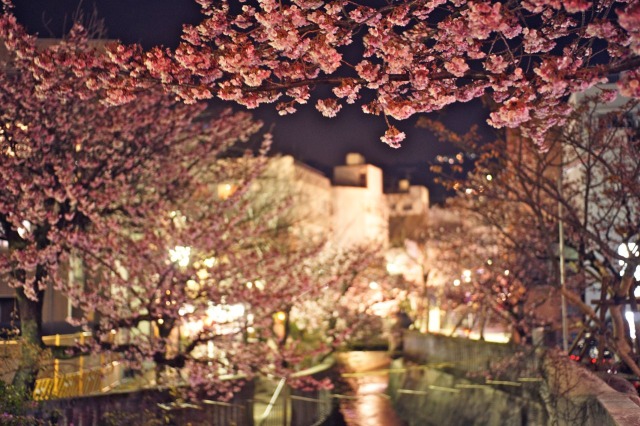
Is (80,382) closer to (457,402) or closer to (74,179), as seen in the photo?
(74,179)

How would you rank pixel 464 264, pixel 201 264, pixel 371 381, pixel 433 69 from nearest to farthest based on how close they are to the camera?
1. pixel 433 69
2. pixel 201 264
3. pixel 371 381
4. pixel 464 264

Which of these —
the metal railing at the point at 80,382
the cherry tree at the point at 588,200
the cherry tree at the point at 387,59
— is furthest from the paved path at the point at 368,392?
the cherry tree at the point at 387,59

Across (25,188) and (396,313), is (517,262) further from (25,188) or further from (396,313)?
(396,313)

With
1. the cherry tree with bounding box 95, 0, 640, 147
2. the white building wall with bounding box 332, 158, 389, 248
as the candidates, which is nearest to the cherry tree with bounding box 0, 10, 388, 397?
the cherry tree with bounding box 95, 0, 640, 147

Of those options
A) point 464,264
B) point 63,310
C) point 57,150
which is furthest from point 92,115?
point 464,264

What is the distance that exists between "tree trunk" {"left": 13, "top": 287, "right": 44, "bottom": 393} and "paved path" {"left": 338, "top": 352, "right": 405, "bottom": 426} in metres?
11.3

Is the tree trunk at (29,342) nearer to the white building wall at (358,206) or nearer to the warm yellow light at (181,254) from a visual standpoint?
the warm yellow light at (181,254)

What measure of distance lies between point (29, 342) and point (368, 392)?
679 inches

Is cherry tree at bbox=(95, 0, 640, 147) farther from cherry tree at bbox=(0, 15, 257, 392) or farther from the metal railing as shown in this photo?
the metal railing

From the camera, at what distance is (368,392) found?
28922 mm

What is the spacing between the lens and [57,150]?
51.5ft

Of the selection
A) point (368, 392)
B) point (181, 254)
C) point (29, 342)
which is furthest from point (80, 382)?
point (368, 392)

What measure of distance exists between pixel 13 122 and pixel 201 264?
17.6ft

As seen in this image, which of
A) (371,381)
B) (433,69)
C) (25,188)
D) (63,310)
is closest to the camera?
(433,69)
